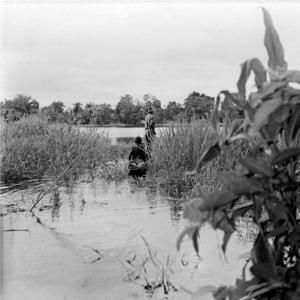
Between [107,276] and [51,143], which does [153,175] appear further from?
[107,276]

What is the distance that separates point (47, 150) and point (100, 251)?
7.68 meters

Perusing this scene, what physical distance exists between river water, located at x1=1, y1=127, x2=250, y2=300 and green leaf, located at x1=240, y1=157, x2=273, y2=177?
2.80 ft

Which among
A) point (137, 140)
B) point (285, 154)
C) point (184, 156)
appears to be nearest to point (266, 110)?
point (285, 154)

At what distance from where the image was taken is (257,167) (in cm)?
103

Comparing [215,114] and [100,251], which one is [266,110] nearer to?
[215,114]

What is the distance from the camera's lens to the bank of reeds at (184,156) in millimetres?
7899

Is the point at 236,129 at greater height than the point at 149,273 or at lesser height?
greater

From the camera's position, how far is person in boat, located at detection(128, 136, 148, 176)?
10.7m

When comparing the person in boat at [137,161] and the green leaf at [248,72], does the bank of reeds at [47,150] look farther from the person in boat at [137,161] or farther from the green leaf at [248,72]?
the green leaf at [248,72]

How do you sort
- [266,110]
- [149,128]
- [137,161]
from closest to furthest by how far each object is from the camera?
1. [266,110]
2. [137,161]
3. [149,128]

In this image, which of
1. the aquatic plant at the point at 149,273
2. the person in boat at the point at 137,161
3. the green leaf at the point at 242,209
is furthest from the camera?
the person in boat at the point at 137,161

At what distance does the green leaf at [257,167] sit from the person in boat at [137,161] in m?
9.50

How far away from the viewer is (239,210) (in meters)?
1.20

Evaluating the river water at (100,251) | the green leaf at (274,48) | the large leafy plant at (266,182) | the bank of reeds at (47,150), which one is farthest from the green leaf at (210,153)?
the bank of reeds at (47,150)
